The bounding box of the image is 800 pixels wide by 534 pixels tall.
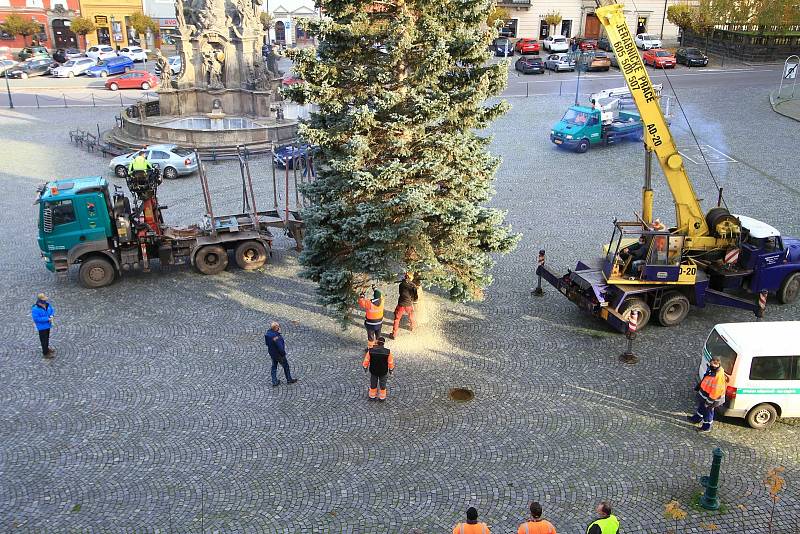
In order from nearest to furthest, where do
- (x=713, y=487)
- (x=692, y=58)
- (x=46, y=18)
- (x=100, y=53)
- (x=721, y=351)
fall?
1. (x=713, y=487)
2. (x=721, y=351)
3. (x=692, y=58)
4. (x=100, y=53)
5. (x=46, y=18)

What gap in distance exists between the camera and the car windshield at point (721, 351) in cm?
1167

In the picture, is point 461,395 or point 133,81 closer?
point 461,395

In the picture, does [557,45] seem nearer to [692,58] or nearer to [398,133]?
[692,58]

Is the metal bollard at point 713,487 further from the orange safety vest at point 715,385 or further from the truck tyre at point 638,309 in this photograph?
the truck tyre at point 638,309

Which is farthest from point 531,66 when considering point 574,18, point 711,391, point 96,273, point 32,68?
point 711,391

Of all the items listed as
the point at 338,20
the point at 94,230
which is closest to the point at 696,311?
the point at 338,20

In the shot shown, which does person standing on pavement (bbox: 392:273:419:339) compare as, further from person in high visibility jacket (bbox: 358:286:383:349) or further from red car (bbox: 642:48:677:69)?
red car (bbox: 642:48:677:69)

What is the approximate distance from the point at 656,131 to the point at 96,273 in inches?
526

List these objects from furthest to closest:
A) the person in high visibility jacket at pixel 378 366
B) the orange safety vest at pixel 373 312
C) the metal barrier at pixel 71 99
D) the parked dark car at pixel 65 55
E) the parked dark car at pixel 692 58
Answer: the parked dark car at pixel 65 55, the parked dark car at pixel 692 58, the metal barrier at pixel 71 99, the orange safety vest at pixel 373 312, the person in high visibility jacket at pixel 378 366

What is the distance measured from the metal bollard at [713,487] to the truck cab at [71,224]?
1412 centimetres

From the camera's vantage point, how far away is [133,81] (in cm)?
Result: 4862

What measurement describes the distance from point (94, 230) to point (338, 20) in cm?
824

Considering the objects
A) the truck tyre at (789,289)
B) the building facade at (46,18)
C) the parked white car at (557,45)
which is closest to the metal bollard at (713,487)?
the truck tyre at (789,289)

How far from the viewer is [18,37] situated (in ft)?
219
